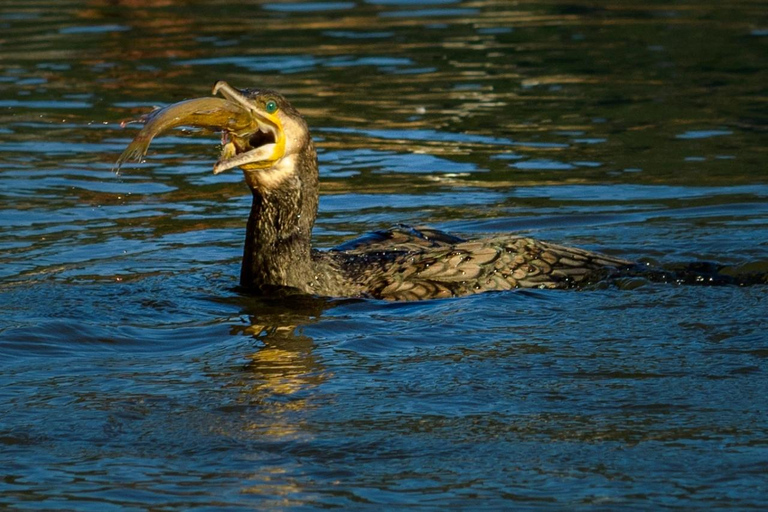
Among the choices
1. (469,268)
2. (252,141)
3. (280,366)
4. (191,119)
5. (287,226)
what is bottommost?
(280,366)

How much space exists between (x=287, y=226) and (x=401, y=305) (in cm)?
77

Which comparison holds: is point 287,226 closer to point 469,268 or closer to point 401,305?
point 401,305

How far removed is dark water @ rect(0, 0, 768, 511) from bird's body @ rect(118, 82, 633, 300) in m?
0.17

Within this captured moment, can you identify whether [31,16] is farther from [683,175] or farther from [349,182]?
[683,175]

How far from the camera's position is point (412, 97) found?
14.7 m

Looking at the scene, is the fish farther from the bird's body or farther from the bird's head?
the bird's body

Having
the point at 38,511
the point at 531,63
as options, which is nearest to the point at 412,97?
the point at 531,63

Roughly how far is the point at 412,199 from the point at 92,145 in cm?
370

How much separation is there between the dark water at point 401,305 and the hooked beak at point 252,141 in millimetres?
836

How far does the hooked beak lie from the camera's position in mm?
7184

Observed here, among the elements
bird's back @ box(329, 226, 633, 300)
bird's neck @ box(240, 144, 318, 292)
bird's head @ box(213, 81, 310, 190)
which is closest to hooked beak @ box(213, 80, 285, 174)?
bird's head @ box(213, 81, 310, 190)

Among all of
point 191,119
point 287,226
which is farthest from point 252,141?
point 191,119

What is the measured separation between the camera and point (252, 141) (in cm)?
762

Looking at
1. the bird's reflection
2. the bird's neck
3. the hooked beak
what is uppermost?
the hooked beak
